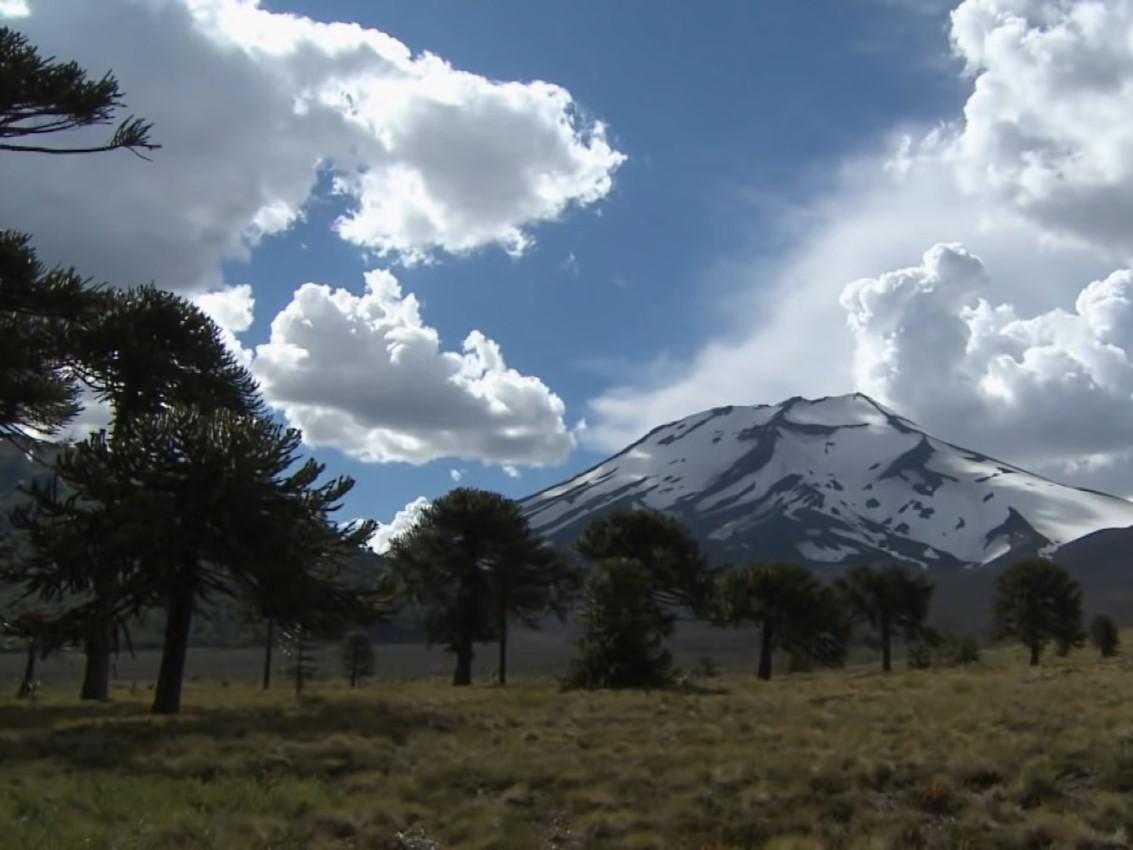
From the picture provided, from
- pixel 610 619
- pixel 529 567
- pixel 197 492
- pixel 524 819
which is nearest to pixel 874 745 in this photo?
pixel 524 819

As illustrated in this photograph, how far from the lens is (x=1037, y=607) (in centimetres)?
6034

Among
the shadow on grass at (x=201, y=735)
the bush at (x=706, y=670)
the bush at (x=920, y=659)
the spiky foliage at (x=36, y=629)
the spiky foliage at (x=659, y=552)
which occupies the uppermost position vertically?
the spiky foliage at (x=659, y=552)

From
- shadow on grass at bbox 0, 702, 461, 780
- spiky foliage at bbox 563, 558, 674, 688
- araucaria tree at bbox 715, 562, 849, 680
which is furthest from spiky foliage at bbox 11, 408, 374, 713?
araucaria tree at bbox 715, 562, 849, 680

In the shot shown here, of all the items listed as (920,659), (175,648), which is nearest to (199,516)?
(175,648)

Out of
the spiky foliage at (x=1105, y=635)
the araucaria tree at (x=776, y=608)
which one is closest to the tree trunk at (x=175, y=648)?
the araucaria tree at (x=776, y=608)

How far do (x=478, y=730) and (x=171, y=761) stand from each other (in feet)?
20.4

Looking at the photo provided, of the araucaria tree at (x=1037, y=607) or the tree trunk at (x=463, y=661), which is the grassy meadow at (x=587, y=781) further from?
the araucaria tree at (x=1037, y=607)

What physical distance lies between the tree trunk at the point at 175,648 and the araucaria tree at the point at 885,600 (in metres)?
45.2

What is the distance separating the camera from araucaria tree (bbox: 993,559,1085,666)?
198 ft

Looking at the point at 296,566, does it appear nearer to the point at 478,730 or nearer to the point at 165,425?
the point at 165,425

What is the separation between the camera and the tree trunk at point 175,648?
22.9 metres

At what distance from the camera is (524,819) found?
1161cm

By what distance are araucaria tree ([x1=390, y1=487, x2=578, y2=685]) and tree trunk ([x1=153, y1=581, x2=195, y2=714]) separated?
742 inches

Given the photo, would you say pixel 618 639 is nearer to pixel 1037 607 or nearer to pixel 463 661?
pixel 463 661
